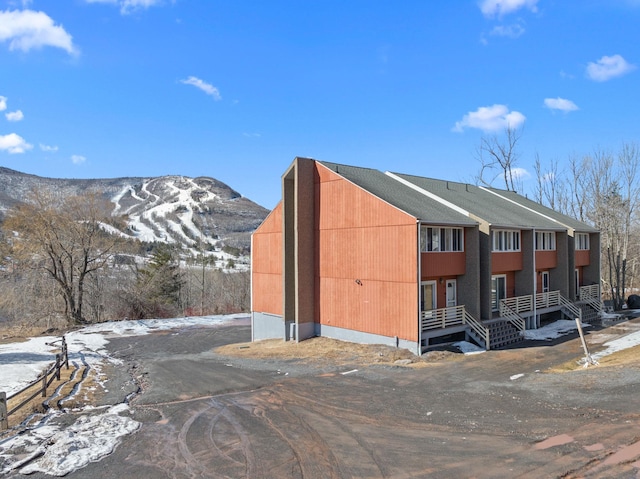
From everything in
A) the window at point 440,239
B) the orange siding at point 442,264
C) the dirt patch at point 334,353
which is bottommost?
the dirt patch at point 334,353

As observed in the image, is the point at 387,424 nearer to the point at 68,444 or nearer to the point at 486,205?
the point at 68,444

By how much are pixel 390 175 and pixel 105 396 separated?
2142cm

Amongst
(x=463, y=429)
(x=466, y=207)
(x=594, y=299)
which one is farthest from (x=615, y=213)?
(x=463, y=429)

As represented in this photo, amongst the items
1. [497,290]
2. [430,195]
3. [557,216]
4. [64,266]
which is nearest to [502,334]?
[497,290]

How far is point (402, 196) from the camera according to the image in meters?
23.3

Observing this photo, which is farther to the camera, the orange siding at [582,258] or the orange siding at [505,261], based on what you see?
the orange siding at [582,258]

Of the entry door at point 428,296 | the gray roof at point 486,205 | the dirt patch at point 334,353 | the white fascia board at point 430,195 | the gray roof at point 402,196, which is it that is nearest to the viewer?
the dirt patch at point 334,353

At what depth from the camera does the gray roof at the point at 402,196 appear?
Result: 20.5 m

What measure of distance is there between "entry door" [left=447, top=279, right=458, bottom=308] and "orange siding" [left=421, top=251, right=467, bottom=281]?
2.41 ft

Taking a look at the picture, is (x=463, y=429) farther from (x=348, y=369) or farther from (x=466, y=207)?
(x=466, y=207)

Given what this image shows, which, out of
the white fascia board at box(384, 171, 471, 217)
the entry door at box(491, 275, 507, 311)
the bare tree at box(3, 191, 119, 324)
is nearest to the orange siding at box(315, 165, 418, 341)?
the white fascia board at box(384, 171, 471, 217)

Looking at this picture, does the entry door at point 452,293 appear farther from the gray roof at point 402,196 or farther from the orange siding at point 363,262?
the orange siding at point 363,262

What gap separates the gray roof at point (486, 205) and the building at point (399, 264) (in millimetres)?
177

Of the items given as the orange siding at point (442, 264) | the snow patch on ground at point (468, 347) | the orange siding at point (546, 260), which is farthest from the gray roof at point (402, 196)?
the orange siding at point (546, 260)
